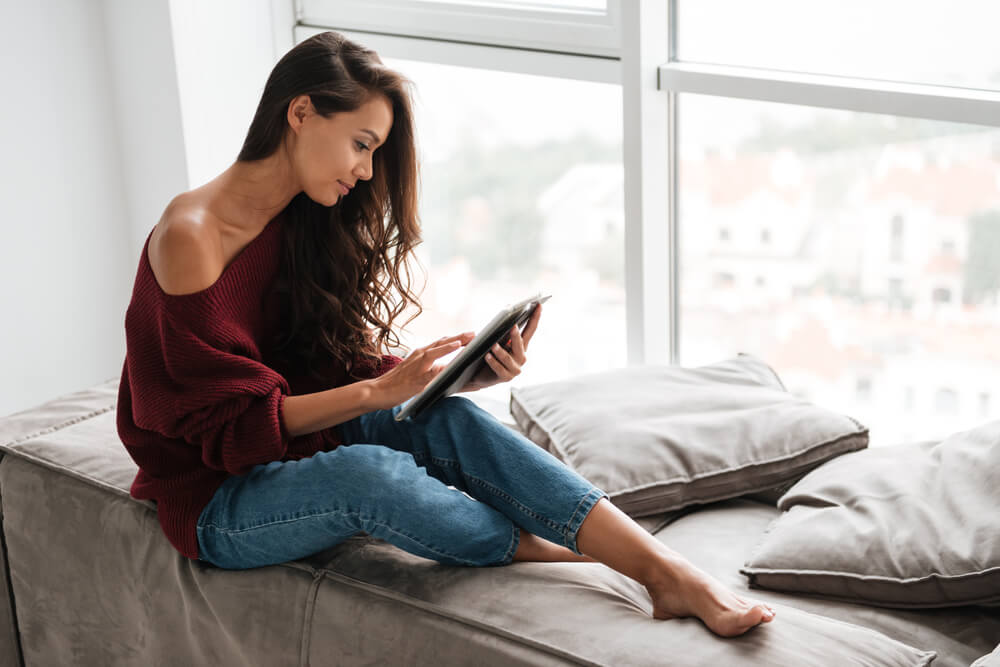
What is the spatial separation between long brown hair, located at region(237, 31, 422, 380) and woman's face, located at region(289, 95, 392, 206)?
15 mm

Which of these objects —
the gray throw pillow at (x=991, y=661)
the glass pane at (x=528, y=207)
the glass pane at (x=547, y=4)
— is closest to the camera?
the gray throw pillow at (x=991, y=661)

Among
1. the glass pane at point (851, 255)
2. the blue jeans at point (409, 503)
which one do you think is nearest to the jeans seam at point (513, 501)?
the blue jeans at point (409, 503)

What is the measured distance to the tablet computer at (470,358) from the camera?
1.50 metres

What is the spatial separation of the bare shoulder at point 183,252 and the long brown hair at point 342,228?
0.16 meters

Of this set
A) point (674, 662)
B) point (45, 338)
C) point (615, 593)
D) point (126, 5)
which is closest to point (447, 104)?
point (126, 5)

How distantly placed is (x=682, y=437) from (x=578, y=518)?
0.39m

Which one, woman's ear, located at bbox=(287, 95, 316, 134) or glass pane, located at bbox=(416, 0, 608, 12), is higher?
glass pane, located at bbox=(416, 0, 608, 12)

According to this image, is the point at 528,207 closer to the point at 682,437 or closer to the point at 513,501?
the point at 682,437

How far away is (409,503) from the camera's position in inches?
58.2

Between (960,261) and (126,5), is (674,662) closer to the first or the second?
(960,261)

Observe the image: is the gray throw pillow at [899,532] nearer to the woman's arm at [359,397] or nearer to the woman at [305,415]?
the woman at [305,415]

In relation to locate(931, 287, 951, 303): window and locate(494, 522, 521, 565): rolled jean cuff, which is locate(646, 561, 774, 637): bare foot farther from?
locate(931, 287, 951, 303): window

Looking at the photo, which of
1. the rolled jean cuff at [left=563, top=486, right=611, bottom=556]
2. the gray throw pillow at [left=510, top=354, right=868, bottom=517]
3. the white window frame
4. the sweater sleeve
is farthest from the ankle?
the white window frame

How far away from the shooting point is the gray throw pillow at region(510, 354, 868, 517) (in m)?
1.76
